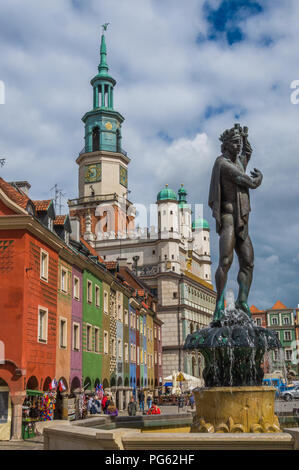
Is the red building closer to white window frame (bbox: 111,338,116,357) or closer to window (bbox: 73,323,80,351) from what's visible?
window (bbox: 73,323,80,351)

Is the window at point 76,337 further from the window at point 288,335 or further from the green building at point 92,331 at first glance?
the window at point 288,335

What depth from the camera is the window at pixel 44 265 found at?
25.6 metres

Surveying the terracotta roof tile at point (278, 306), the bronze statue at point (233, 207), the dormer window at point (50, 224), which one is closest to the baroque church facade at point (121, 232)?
the terracotta roof tile at point (278, 306)

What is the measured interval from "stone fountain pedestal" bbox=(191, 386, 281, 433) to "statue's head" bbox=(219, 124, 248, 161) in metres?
4.19

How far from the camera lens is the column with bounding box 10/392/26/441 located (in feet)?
67.7

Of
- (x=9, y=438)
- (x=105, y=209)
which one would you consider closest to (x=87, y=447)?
(x=9, y=438)

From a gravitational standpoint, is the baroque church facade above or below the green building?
above

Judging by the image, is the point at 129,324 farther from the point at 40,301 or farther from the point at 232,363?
the point at 232,363

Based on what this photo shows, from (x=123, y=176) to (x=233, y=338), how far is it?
81832mm

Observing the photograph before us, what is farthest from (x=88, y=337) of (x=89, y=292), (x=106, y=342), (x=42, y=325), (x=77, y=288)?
(x=42, y=325)

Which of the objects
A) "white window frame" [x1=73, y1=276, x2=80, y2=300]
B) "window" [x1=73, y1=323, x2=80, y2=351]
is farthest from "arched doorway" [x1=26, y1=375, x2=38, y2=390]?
"white window frame" [x1=73, y1=276, x2=80, y2=300]

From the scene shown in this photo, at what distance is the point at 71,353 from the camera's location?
2948 cm
